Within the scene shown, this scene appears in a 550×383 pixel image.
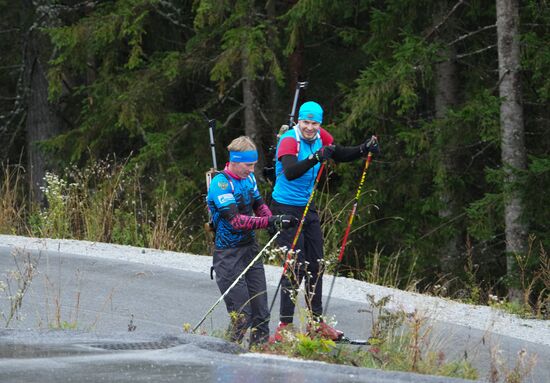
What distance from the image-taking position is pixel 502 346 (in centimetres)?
986

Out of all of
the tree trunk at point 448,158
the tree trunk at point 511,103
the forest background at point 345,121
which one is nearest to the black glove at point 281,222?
the forest background at point 345,121

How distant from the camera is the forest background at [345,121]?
15.7 m

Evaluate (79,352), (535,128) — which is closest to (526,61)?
(535,128)

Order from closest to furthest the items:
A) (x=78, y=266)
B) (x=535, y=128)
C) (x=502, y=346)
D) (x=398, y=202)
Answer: (x=502, y=346)
(x=78, y=266)
(x=535, y=128)
(x=398, y=202)

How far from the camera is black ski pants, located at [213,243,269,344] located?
923cm

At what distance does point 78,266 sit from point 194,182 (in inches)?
296

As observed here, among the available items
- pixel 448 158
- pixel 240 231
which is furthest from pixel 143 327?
pixel 448 158

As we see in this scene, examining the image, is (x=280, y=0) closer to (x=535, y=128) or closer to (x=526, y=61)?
(x=535, y=128)

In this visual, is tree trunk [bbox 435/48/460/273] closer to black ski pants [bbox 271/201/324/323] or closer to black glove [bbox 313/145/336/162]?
black ski pants [bbox 271/201/324/323]

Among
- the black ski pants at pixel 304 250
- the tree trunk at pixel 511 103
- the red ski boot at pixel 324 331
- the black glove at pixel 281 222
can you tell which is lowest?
the red ski boot at pixel 324 331

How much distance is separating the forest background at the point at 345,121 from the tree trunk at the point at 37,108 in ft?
0.13

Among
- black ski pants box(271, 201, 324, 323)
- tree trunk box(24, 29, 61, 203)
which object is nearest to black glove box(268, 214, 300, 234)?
black ski pants box(271, 201, 324, 323)

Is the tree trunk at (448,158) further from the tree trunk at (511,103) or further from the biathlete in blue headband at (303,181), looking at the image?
the biathlete in blue headband at (303,181)

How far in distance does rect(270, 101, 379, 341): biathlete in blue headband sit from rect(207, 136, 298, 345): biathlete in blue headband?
0.35m
